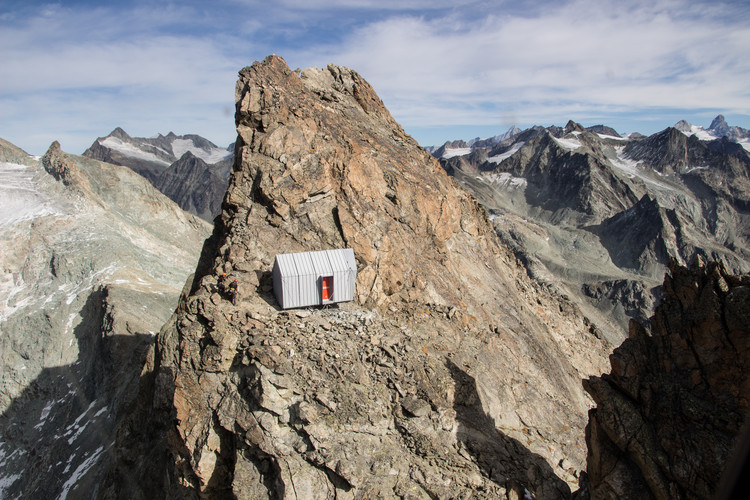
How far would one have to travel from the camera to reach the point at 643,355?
11695 mm

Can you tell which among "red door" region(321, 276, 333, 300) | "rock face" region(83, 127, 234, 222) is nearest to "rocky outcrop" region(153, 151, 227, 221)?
"rock face" region(83, 127, 234, 222)

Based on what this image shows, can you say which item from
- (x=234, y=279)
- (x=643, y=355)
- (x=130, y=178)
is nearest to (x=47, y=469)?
(x=234, y=279)

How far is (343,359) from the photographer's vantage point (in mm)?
13180

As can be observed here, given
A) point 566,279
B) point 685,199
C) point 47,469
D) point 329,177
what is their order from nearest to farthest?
point 329,177, point 47,469, point 566,279, point 685,199

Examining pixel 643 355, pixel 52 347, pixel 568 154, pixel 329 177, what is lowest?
pixel 52 347

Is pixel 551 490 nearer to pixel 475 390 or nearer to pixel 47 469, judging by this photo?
pixel 475 390

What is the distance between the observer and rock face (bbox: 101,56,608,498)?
11.6 m

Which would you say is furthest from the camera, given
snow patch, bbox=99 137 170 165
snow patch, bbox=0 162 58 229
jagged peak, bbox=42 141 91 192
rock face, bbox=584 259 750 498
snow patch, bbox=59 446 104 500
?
snow patch, bbox=99 137 170 165

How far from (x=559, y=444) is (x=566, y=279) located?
9707 centimetres

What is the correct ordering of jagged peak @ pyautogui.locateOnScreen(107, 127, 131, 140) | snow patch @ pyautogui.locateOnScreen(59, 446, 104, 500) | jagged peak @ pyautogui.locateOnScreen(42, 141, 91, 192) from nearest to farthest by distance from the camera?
1. snow patch @ pyautogui.locateOnScreen(59, 446, 104, 500)
2. jagged peak @ pyautogui.locateOnScreen(42, 141, 91, 192)
3. jagged peak @ pyautogui.locateOnScreen(107, 127, 131, 140)

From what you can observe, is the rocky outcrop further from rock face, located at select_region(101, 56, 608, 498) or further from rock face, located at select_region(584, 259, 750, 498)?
rock face, located at select_region(584, 259, 750, 498)

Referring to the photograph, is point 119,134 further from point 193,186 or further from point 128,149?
point 193,186

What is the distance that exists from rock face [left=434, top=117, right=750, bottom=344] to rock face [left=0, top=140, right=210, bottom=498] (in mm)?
69874

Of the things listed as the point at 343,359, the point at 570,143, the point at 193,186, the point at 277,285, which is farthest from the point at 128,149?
the point at 343,359
